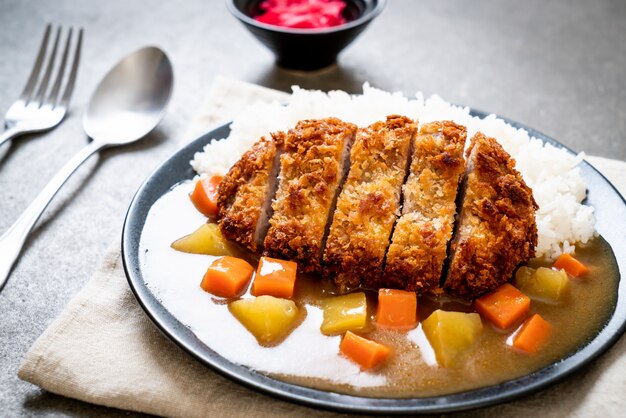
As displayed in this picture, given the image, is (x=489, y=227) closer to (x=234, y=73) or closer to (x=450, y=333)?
(x=450, y=333)

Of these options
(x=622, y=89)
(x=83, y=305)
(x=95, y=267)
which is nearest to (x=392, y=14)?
(x=622, y=89)

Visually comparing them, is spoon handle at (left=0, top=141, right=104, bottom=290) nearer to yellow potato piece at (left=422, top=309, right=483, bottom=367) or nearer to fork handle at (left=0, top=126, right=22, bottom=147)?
fork handle at (left=0, top=126, right=22, bottom=147)

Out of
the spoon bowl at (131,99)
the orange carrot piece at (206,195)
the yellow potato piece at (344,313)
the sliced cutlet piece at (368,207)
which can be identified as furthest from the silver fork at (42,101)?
the yellow potato piece at (344,313)

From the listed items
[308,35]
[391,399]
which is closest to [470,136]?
[308,35]

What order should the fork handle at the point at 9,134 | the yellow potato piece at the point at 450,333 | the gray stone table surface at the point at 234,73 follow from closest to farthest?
the yellow potato piece at the point at 450,333, the gray stone table surface at the point at 234,73, the fork handle at the point at 9,134

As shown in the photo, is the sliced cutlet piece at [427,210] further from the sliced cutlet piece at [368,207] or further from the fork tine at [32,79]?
the fork tine at [32,79]

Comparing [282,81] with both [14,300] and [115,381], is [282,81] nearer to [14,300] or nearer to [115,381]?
[14,300]

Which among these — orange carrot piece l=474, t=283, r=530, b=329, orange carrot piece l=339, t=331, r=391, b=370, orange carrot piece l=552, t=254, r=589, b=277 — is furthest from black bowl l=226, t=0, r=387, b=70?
orange carrot piece l=339, t=331, r=391, b=370
